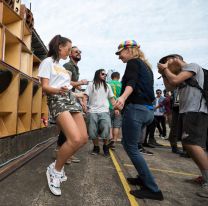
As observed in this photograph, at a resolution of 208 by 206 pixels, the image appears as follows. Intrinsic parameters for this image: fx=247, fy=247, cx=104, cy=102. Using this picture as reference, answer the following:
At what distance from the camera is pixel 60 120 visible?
2949mm

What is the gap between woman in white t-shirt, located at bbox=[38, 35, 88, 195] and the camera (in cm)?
285

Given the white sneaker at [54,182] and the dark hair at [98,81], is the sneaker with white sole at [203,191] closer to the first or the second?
the white sneaker at [54,182]

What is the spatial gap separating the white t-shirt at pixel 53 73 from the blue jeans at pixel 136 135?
93 cm

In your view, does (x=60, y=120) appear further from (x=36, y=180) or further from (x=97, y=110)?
(x=97, y=110)

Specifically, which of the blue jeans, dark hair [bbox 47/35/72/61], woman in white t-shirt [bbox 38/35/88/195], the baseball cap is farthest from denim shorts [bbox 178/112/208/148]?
dark hair [bbox 47/35/72/61]

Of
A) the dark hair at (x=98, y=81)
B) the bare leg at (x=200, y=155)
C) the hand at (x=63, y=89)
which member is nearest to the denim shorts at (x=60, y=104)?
the hand at (x=63, y=89)

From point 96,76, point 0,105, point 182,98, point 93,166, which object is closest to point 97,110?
point 96,76

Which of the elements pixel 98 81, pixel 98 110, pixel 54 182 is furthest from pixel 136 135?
pixel 98 81

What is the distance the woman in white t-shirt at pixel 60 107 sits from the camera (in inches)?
112

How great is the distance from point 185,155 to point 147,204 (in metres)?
3.40

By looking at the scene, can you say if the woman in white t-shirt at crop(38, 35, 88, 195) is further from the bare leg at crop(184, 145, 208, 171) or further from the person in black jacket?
the bare leg at crop(184, 145, 208, 171)

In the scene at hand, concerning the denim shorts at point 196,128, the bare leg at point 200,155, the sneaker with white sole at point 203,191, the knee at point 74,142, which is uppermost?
the denim shorts at point 196,128

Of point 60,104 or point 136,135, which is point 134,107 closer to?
point 136,135

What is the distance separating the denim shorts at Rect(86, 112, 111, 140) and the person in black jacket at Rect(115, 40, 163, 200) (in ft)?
7.41
